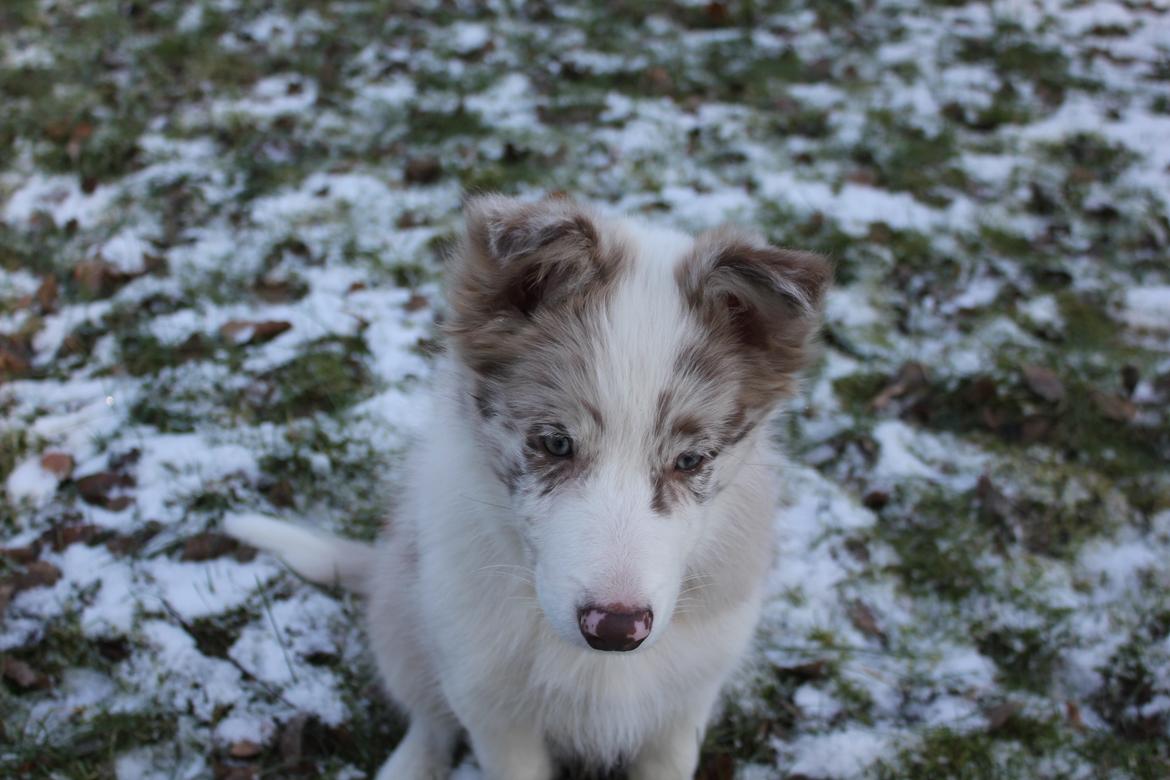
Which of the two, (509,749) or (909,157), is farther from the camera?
(909,157)

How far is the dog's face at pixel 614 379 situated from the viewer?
1.69 metres

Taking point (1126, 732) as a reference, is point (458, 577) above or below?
above

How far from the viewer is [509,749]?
2232mm

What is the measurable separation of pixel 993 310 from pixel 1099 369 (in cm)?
53

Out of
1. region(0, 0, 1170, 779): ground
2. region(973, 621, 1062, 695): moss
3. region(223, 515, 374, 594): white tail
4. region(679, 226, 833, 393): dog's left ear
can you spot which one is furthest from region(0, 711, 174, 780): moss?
region(973, 621, 1062, 695): moss

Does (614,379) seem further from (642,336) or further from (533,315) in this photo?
(533,315)

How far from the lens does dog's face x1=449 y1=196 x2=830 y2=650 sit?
5.55ft

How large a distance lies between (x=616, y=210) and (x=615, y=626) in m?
3.26

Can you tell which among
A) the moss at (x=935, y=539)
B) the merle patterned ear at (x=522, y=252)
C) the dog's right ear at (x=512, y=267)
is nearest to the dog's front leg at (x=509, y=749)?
the dog's right ear at (x=512, y=267)

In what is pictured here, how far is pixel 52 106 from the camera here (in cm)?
514

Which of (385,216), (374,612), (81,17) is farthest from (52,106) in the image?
(374,612)

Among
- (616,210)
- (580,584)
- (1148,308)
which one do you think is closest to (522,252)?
(580,584)

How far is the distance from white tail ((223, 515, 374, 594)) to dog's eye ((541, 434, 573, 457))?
124 cm

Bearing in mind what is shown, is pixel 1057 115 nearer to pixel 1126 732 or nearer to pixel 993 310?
pixel 993 310
